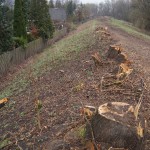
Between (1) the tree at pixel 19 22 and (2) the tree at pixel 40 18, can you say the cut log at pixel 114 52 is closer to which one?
(1) the tree at pixel 19 22

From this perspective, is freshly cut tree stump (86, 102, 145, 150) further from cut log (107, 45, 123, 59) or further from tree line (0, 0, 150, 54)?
tree line (0, 0, 150, 54)

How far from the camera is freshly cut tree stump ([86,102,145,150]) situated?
5.80 metres

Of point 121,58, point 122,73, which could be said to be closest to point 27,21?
point 121,58

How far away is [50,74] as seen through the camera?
575 inches

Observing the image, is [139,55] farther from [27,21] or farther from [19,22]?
[27,21]

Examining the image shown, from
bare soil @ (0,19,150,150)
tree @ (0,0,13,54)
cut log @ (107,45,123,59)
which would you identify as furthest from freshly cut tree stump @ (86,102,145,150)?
tree @ (0,0,13,54)

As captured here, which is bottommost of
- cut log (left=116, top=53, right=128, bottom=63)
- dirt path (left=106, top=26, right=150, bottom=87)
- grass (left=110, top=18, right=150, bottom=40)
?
grass (left=110, top=18, right=150, bottom=40)

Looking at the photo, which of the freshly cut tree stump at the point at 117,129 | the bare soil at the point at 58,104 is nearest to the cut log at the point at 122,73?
the bare soil at the point at 58,104

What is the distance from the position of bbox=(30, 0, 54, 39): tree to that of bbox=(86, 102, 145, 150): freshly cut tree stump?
23892 millimetres

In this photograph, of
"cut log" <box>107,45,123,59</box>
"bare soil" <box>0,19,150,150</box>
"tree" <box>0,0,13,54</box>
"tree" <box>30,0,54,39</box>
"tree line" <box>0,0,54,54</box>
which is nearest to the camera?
"bare soil" <box>0,19,150,150</box>

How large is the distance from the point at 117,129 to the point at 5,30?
50.9 ft

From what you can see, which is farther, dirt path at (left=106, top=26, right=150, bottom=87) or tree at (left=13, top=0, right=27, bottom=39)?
tree at (left=13, top=0, right=27, bottom=39)

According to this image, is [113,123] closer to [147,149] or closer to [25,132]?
[147,149]

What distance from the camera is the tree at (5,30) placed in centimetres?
1998
